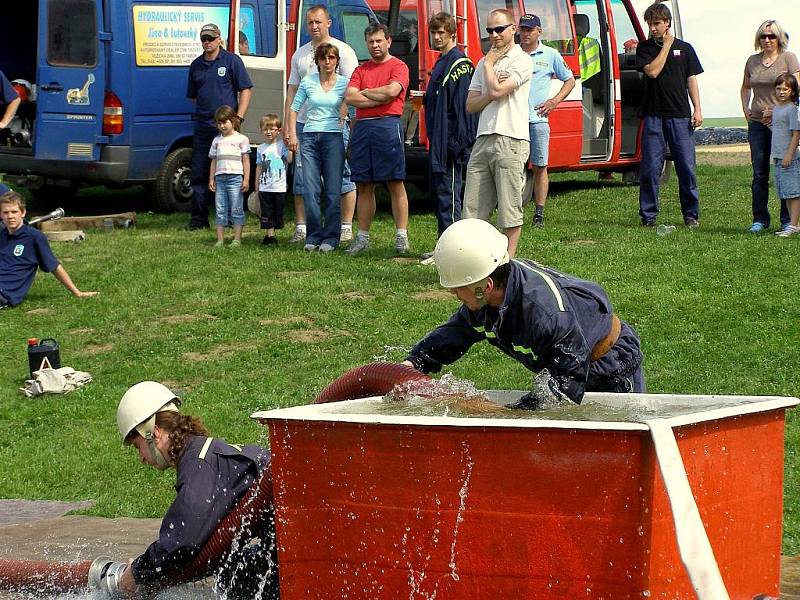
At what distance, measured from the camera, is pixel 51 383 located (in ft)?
29.4

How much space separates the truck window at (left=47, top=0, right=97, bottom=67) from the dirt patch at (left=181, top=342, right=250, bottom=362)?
6304 mm

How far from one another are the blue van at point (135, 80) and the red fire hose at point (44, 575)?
9541 millimetres

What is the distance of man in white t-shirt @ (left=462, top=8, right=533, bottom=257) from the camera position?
10.1 metres

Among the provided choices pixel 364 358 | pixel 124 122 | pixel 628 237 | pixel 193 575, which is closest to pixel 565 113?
pixel 628 237

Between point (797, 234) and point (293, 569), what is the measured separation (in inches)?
328

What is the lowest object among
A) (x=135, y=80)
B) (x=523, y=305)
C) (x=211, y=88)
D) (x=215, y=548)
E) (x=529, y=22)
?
(x=215, y=548)

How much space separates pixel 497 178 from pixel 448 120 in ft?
4.08

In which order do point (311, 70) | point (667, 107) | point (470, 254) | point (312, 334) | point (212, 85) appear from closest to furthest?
point (470, 254) → point (312, 334) → point (311, 70) → point (667, 107) → point (212, 85)

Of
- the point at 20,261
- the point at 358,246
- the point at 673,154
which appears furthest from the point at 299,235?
the point at 673,154

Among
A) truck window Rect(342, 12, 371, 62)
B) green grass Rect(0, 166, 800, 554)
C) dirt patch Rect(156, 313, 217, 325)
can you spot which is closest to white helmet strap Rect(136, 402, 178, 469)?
green grass Rect(0, 166, 800, 554)

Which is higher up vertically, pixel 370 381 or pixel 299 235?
pixel 370 381

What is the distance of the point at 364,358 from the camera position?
359 inches

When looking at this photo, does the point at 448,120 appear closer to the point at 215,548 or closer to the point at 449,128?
the point at 449,128

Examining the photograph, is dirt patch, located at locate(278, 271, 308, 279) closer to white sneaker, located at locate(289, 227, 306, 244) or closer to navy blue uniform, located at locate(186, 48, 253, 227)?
white sneaker, located at locate(289, 227, 306, 244)
